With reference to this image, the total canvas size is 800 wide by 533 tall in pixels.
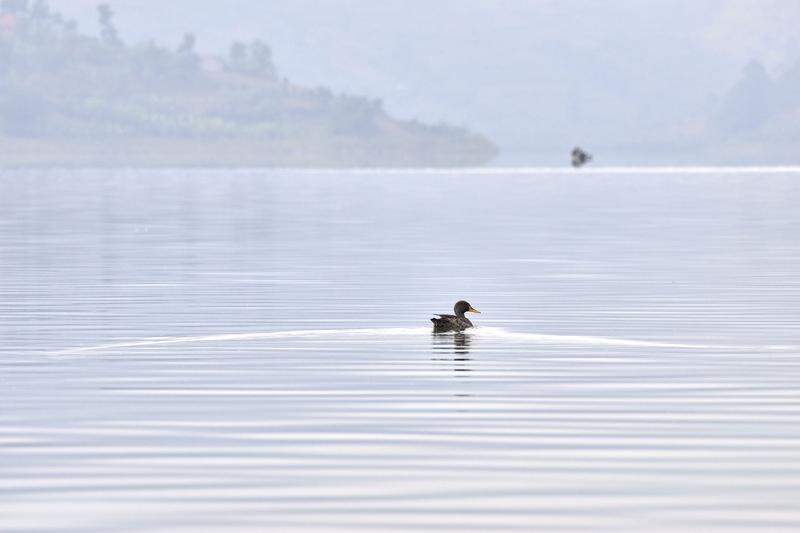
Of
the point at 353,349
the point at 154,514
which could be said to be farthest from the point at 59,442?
the point at 353,349

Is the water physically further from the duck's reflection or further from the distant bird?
the distant bird

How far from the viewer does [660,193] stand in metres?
168

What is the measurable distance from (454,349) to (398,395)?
20.8ft

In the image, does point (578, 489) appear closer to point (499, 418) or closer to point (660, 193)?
point (499, 418)

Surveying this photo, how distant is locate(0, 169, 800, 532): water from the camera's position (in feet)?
65.6

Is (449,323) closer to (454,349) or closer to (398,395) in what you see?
(454,349)

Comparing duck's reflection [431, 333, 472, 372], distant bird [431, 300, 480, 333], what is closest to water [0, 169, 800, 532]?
duck's reflection [431, 333, 472, 372]

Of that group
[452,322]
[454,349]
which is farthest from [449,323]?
[454,349]

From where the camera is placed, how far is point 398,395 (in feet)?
90.6

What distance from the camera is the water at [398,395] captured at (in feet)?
65.6

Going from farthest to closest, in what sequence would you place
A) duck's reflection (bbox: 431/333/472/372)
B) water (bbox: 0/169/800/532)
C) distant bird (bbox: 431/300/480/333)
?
distant bird (bbox: 431/300/480/333) → duck's reflection (bbox: 431/333/472/372) → water (bbox: 0/169/800/532)

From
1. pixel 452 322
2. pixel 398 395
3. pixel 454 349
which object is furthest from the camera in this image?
pixel 452 322

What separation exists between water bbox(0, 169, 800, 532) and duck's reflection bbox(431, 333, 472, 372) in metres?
0.13

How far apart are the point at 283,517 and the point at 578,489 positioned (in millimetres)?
3294
